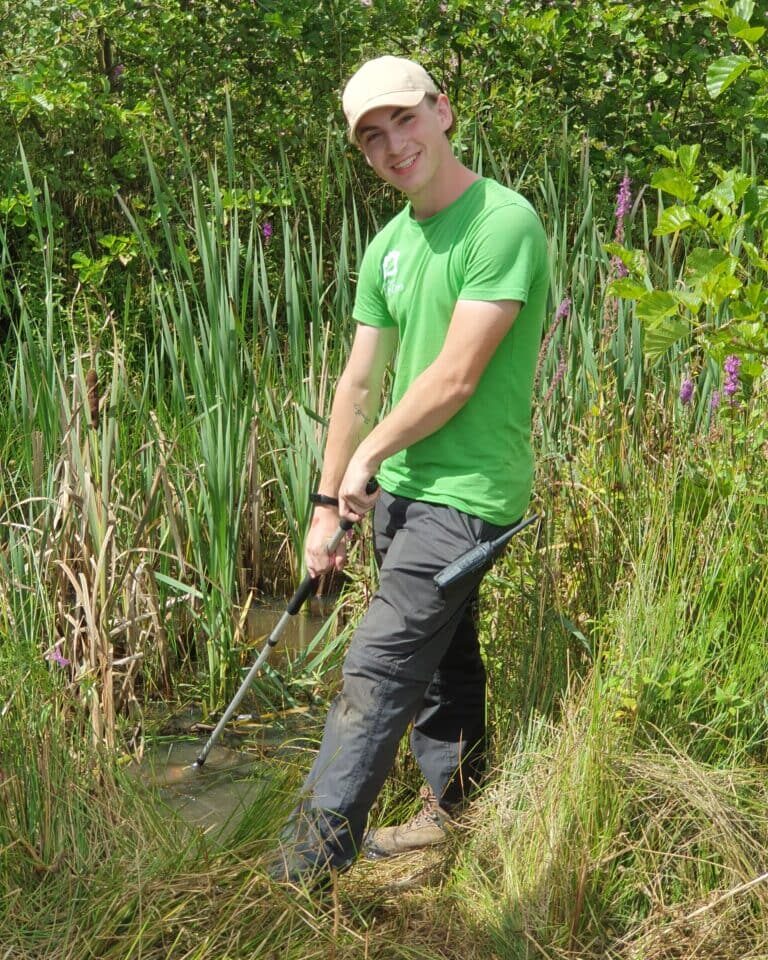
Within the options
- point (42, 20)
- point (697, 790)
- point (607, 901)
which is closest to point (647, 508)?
point (697, 790)

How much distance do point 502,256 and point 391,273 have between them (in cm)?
33

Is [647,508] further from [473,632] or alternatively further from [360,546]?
[360,546]

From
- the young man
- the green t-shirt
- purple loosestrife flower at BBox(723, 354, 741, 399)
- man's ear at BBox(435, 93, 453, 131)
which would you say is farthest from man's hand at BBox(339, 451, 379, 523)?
purple loosestrife flower at BBox(723, 354, 741, 399)

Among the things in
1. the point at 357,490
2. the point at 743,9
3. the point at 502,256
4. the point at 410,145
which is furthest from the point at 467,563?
the point at 743,9

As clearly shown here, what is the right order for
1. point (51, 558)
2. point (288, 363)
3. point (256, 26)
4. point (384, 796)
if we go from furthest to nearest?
point (256, 26) < point (288, 363) < point (51, 558) < point (384, 796)

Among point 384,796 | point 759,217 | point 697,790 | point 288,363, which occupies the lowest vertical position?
point 384,796

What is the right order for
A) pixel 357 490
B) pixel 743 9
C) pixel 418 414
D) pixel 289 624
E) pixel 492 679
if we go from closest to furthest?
pixel 743 9
pixel 418 414
pixel 357 490
pixel 492 679
pixel 289 624

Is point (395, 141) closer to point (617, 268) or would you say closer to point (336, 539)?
point (336, 539)

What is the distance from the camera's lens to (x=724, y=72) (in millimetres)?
2227

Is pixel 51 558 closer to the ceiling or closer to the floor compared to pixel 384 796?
closer to the ceiling

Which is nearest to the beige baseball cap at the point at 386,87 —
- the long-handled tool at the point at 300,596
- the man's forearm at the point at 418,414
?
the man's forearm at the point at 418,414

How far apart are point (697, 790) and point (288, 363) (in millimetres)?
2720

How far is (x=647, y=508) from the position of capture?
2984mm

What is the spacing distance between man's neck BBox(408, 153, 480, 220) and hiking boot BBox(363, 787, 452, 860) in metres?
1.41
